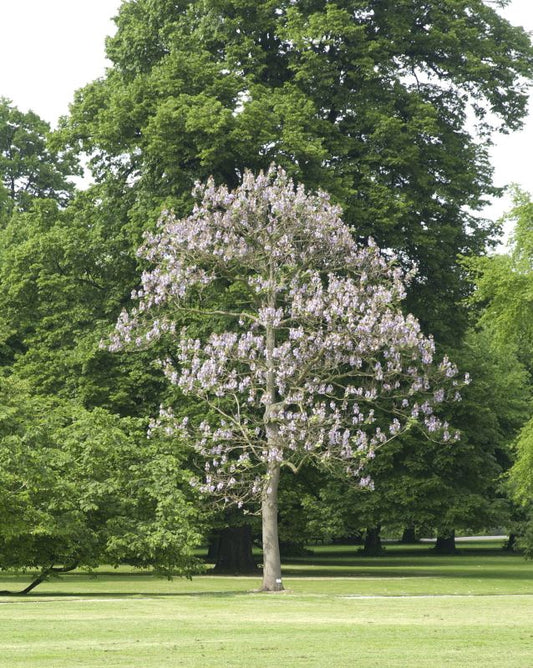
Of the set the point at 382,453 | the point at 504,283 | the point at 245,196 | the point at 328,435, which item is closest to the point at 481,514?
the point at 382,453

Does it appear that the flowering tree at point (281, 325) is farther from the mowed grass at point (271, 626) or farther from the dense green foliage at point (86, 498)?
the mowed grass at point (271, 626)

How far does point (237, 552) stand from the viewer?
37938 mm

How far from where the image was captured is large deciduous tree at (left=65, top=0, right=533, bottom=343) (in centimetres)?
3481

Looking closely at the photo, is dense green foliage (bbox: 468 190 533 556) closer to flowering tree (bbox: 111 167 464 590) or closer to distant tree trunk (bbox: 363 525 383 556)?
flowering tree (bbox: 111 167 464 590)

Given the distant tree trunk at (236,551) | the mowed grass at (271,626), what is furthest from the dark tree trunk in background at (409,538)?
the mowed grass at (271,626)

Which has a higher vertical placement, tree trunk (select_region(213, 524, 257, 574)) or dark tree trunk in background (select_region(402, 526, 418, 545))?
dark tree trunk in background (select_region(402, 526, 418, 545))

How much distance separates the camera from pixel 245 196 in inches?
1161

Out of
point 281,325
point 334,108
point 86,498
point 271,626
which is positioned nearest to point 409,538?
point 334,108

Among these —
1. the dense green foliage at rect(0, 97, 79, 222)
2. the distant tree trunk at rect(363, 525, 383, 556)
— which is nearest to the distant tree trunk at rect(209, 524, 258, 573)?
the distant tree trunk at rect(363, 525, 383, 556)

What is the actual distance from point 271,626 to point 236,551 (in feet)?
67.1

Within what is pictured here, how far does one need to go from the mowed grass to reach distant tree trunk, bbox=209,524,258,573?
571cm

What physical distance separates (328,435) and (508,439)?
2614cm

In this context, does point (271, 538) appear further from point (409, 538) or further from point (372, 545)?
point (409, 538)

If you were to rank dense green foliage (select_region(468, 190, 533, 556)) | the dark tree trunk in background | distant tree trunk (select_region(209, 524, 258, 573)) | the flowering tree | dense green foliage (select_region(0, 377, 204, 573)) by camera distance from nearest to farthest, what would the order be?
dense green foliage (select_region(0, 377, 204, 573)) < the flowering tree < dense green foliage (select_region(468, 190, 533, 556)) < distant tree trunk (select_region(209, 524, 258, 573)) < the dark tree trunk in background
